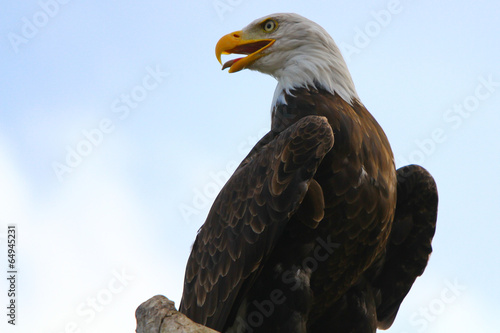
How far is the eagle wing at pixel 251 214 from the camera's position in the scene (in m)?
5.54

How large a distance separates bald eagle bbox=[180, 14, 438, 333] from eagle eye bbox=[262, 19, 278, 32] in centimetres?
41

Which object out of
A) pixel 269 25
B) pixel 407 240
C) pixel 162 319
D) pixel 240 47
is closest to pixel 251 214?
pixel 162 319

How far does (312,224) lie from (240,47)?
6.31 ft

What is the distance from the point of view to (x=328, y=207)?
5.71 m

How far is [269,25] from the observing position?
6754 mm

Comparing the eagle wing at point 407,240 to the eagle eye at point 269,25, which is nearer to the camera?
the eagle wing at point 407,240

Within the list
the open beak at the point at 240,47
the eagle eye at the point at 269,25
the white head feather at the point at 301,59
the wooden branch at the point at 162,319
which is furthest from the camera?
the eagle eye at the point at 269,25

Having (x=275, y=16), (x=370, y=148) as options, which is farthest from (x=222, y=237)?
(x=275, y=16)

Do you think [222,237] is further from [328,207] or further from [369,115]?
[369,115]

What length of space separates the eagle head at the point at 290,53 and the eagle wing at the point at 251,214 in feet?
2.21

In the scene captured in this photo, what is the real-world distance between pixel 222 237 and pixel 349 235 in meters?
0.98

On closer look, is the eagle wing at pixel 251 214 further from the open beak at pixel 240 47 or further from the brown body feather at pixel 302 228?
the open beak at pixel 240 47

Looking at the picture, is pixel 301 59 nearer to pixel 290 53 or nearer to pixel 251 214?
pixel 290 53

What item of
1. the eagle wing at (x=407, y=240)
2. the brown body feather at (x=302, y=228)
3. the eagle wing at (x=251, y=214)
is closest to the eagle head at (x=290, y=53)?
the brown body feather at (x=302, y=228)
